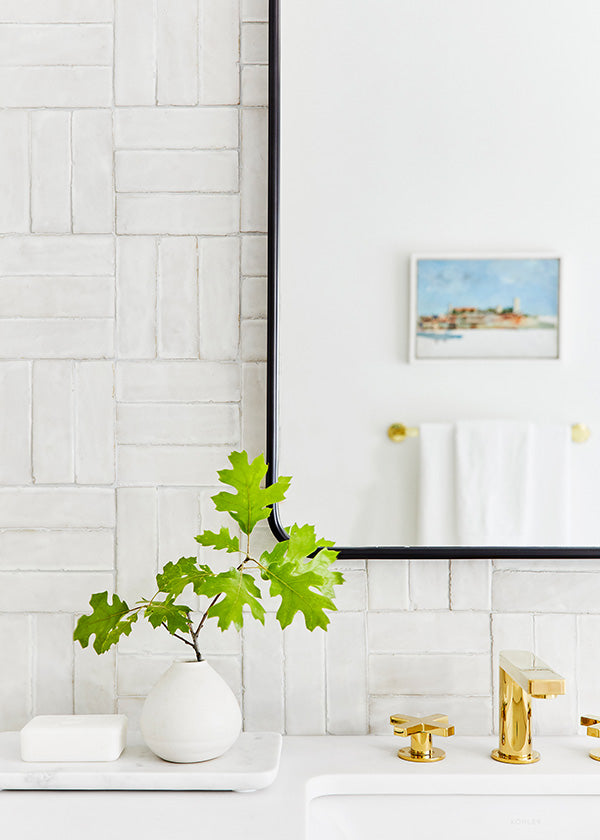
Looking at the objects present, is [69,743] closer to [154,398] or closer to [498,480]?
[154,398]

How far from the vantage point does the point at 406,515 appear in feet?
3.52

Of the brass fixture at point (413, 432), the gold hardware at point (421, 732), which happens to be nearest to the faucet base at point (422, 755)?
the gold hardware at point (421, 732)

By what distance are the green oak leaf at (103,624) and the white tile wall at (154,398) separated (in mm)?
106

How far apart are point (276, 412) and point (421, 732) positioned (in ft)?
1.43

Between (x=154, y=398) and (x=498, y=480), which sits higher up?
(x=154, y=398)

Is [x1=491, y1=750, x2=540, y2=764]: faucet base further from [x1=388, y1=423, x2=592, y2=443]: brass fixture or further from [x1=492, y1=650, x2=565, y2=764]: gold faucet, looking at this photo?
[x1=388, y1=423, x2=592, y2=443]: brass fixture

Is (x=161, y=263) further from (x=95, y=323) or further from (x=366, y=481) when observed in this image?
(x=366, y=481)

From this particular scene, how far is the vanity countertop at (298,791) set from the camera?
0.83 metres

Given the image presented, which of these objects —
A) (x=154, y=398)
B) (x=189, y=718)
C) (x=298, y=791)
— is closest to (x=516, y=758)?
(x=298, y=791)

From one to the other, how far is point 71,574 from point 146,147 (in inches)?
23.0

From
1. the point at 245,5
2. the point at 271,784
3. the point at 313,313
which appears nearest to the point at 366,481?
the point at 313,313

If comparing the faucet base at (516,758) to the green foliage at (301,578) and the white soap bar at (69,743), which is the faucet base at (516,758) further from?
the white soap bar at (69,743)

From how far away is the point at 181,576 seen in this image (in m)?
0.97

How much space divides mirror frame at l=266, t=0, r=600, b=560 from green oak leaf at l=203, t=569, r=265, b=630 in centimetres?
18
